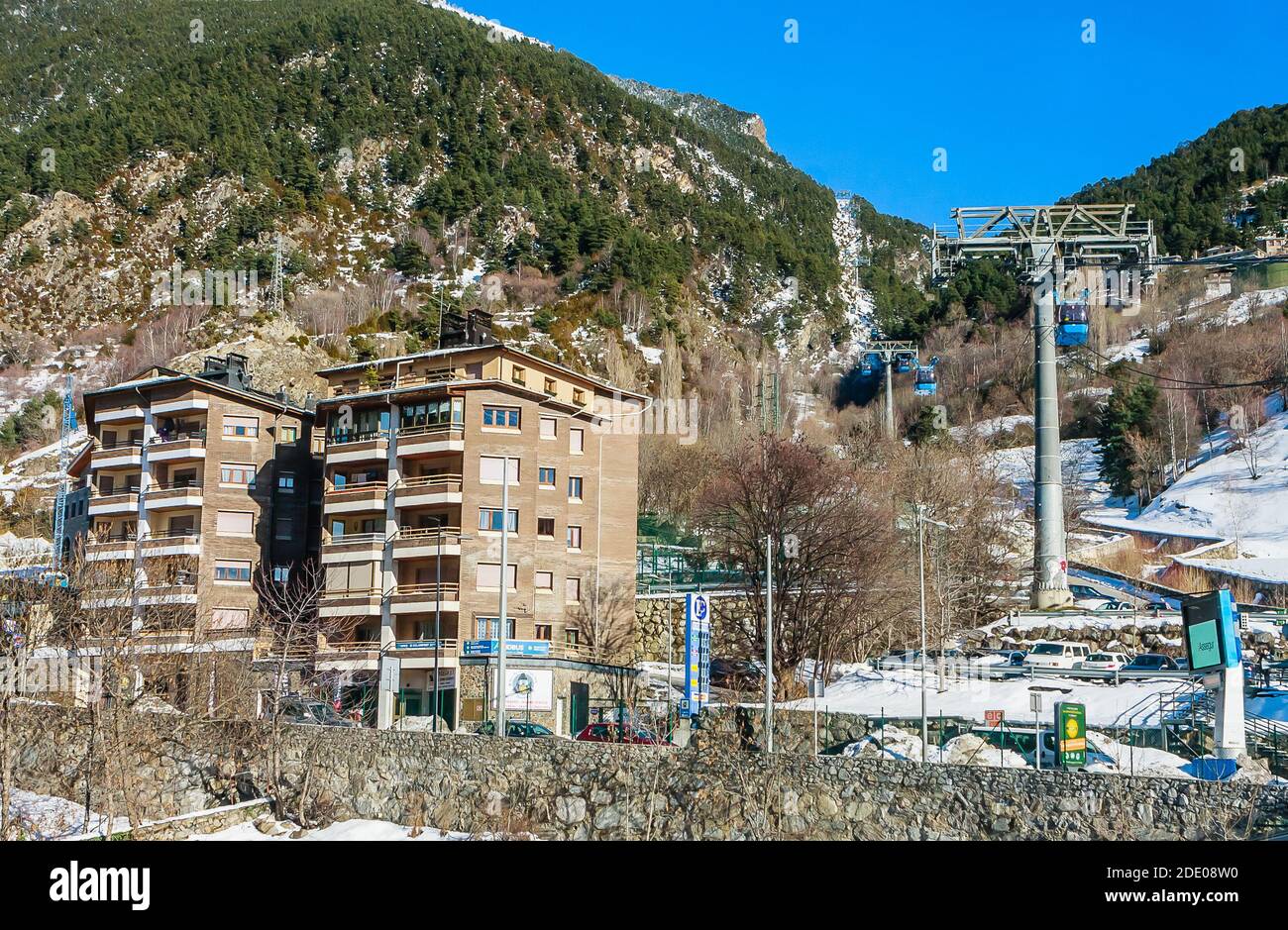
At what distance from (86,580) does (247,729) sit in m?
10.2

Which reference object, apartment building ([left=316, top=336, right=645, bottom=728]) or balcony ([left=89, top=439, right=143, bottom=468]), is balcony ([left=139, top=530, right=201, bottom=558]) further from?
apartment building ([left=316, top=336, right=645, bottom=728])

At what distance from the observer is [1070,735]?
3153 cm

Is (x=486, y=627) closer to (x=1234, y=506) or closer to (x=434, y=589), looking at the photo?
(x=434, y=589)

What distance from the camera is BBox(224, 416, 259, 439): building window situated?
6219 centimetres

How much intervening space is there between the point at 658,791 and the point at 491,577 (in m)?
21.2

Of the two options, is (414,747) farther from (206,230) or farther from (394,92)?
(394,92)

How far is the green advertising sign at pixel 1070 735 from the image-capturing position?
31.4 meters

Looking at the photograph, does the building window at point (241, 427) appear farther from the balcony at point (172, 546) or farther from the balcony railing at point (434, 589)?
the balcony railing at point (434, 589)

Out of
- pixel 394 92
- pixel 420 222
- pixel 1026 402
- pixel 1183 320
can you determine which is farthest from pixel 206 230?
pixel 1183 320

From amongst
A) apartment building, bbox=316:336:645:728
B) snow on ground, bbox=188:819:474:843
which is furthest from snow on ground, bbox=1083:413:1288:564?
snow on ground, bbox=188:819:474:843

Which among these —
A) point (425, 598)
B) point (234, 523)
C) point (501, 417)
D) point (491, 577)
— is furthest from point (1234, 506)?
point (234, 523)

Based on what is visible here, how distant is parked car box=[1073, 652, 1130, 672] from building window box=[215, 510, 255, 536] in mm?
35741

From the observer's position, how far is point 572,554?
57000mm

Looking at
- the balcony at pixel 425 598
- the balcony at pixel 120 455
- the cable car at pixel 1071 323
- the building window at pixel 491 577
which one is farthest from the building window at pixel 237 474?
the cable car at pixel 1071 323
